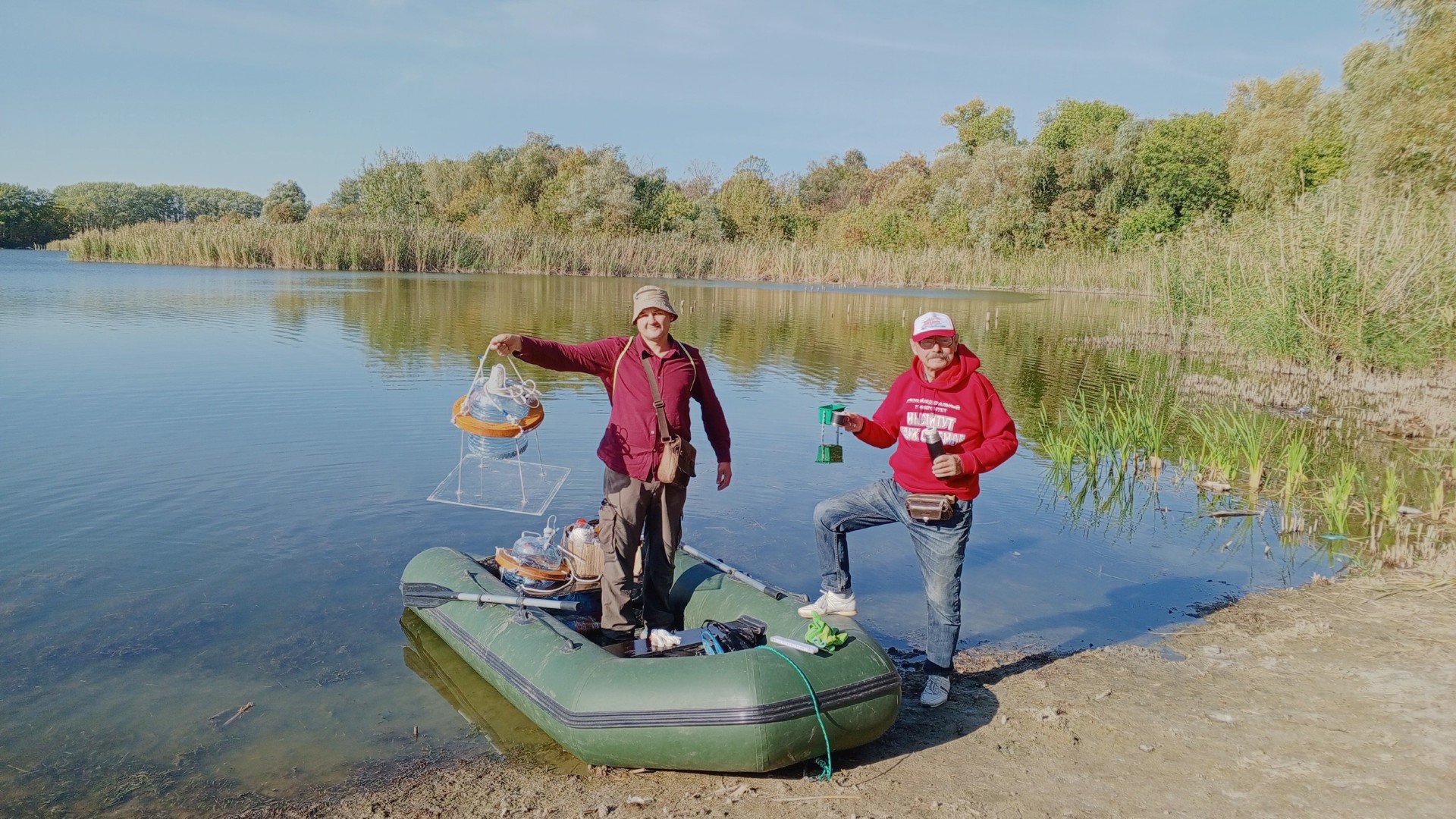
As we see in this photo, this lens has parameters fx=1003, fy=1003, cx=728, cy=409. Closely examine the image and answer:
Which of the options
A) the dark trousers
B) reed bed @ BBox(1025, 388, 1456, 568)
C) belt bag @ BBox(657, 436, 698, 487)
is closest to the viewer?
belt bag @ BBox(657, 436, 698, 487)

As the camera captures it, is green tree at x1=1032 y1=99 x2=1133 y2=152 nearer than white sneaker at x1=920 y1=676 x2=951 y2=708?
No

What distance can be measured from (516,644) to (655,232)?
52346 millimetres

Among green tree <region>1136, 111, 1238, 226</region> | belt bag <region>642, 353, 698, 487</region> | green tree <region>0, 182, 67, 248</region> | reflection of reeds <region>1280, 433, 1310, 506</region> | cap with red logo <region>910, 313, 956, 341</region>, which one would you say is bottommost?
reflection of reeds <region>1280, 433, 1310, 506</region>

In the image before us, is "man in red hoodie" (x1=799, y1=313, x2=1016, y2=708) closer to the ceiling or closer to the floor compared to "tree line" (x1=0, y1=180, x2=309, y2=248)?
closer to the floor

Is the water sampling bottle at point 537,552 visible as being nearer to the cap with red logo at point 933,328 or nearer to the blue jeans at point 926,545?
the blue jeans at point 926,545

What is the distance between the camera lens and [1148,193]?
1992 inches

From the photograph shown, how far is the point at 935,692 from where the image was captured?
15.3 feet

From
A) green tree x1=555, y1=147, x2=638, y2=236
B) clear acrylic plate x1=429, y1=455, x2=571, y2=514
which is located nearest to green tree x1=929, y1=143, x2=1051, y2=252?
green tree x1=555, y1=147, x2=638, y2=236

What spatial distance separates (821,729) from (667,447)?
1486 millimetres

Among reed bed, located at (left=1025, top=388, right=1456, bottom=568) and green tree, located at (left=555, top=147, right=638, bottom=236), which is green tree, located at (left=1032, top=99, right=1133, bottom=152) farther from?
reed bed, located at (left=1025, top=388, right=1456, bottom=568)

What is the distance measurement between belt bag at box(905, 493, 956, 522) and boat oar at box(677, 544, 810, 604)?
2.88ft

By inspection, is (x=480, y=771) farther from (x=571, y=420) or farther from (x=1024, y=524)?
(x=571, y=420)

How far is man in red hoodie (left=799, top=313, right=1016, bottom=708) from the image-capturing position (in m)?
4.37

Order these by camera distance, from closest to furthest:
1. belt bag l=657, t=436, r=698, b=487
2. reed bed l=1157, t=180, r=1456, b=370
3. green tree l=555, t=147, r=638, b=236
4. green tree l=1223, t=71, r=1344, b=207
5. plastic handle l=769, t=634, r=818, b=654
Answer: plastic handle l=769, t=634, r=818, b=654, belt bag l=657, t=436, r=698, b=487, reed bed l=1157, t=180, r=1456, b=370, green tree l=1223, t=71, r=1344, b=207, green tree l=555, t=147, r=638, b=236
